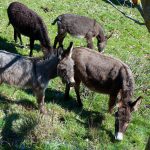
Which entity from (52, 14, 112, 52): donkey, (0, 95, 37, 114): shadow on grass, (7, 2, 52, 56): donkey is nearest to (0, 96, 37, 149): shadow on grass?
(0, 95, 37, 114): shadow on grass

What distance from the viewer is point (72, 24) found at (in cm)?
1600

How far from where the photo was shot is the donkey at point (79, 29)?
52.0 feet

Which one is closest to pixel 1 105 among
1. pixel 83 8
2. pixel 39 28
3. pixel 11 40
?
pixel 39 28

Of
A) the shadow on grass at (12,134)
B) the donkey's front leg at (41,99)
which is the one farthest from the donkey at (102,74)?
the shadow on grass at (12,134)

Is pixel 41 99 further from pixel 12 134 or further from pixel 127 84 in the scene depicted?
pixel 127 84

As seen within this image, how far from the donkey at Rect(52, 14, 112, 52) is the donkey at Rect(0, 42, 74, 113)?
4.67 meters

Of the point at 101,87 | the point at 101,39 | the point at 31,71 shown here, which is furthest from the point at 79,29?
the point at 31,71

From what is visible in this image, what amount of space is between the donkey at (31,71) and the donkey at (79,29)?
467 cm

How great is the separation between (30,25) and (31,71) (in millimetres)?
4127

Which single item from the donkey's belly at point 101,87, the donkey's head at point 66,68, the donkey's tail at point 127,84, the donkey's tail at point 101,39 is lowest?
the donkey's tail at point 101,39

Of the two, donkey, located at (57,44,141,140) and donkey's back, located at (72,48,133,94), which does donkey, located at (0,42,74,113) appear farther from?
donkey's back, located at (72,48,133,94)

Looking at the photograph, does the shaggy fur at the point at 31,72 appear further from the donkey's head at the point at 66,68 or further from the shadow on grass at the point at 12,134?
the shadow on grass at the point at 12,134

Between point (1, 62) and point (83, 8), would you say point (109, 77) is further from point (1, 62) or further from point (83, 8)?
point (83, 8)

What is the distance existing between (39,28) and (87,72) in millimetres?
3482
